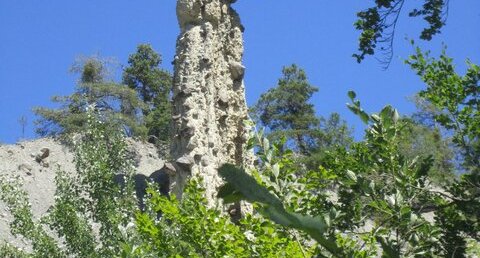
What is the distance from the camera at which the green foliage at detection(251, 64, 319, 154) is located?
30.8m

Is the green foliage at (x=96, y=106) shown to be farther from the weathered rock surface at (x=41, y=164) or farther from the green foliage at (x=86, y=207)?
the green foliage at (x=86, y=207)

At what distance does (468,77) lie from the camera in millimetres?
8242

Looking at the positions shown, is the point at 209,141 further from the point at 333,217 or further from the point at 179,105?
the point at 333,217

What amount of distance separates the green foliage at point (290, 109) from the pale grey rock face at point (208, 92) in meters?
13.1

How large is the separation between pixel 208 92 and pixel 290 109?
15691 millimetres

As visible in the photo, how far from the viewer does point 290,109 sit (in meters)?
31.5

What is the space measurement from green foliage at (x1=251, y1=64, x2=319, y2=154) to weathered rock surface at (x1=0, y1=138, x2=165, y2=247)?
464 centimetres

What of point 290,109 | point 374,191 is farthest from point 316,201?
point 290,109

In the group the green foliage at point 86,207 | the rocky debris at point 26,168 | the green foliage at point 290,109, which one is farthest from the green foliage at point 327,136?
the green foliage at point 86,207

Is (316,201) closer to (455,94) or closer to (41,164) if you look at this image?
(455,94)

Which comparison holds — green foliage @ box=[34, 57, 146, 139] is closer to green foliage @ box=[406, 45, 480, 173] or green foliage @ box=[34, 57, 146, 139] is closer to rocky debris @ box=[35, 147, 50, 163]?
rocky debris @ box=[35, 147, 50, 163]

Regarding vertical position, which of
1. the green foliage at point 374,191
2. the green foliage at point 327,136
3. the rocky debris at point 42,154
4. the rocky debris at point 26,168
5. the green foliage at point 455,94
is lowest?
the green foliage at point 374,191

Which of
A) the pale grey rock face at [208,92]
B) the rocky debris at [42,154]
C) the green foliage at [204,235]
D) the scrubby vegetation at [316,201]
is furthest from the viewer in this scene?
the rocky debris at [42,154]

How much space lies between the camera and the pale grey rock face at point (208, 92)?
49.6ft
